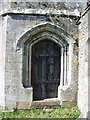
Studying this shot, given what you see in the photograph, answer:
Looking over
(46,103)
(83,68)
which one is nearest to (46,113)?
(46,103)

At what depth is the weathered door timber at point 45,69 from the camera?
635 cm

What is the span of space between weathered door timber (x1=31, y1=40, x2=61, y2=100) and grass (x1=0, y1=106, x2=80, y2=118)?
0.61 metres

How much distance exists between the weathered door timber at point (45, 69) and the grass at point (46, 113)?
0.61 m

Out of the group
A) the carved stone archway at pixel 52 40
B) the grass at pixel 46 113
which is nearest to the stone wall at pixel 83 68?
the grass at pixel 46 113

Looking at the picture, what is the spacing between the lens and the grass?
5520mm

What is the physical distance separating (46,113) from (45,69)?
147 cm

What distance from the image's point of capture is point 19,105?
596 cm

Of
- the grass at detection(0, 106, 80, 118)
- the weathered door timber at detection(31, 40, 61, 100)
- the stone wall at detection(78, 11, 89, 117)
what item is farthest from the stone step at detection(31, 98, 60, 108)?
the stone wall at detection(78, 11, 89, 117)

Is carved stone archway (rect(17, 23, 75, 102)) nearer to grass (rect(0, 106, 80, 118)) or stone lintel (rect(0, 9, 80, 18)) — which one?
stone lintel (rect(0, 9, 80, 18))

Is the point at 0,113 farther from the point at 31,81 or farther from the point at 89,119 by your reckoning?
the point at 89,119

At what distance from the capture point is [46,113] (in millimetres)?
5742

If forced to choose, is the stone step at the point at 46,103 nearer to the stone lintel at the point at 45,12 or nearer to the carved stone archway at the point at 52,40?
the carved stone archway at the point at 52,40

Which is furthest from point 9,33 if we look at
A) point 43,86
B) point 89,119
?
point 89,119

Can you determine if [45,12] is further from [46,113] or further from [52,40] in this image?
[46,113]
